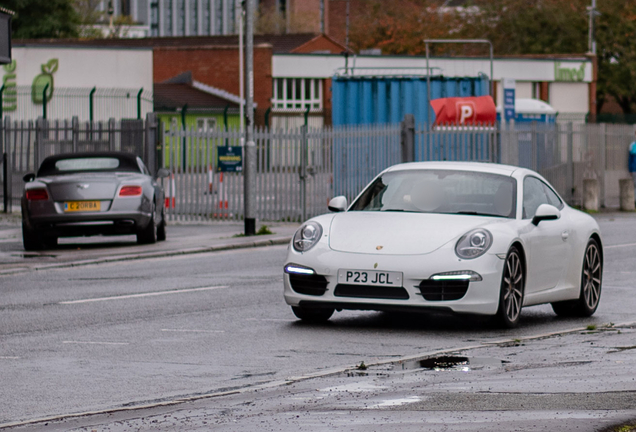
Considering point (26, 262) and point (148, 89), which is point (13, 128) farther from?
point (148, 89)

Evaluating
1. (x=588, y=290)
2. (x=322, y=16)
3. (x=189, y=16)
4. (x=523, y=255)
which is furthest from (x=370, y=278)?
(x=189, y=16)

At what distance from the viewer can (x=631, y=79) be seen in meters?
77.9

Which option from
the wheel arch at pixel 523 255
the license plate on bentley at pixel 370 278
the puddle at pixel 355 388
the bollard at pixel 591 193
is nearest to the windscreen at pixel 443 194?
the wheel arch at pixel 523 255

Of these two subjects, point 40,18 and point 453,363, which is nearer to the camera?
point 453,363

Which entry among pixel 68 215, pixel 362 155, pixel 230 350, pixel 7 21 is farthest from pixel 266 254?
pixel 230 350

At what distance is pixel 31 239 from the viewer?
18609 millimetres

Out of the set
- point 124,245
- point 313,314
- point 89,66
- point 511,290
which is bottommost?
point 124,245

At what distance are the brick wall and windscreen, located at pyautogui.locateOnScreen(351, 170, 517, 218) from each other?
53500 millimetres

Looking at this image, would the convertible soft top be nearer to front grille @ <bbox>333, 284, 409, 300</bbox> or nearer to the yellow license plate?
the yellow license plate

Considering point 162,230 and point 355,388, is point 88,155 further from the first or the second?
point 355,388

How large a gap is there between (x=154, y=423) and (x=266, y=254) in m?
12.3

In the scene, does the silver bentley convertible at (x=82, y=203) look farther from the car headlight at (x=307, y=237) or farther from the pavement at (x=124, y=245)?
the car headlight at (x=307, y=237)

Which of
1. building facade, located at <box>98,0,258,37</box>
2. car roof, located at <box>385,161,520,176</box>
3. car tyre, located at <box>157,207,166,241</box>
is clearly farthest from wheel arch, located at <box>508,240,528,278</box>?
building facade, located at <box>98,0,258,37</box>

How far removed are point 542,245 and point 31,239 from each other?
33.0 feet
